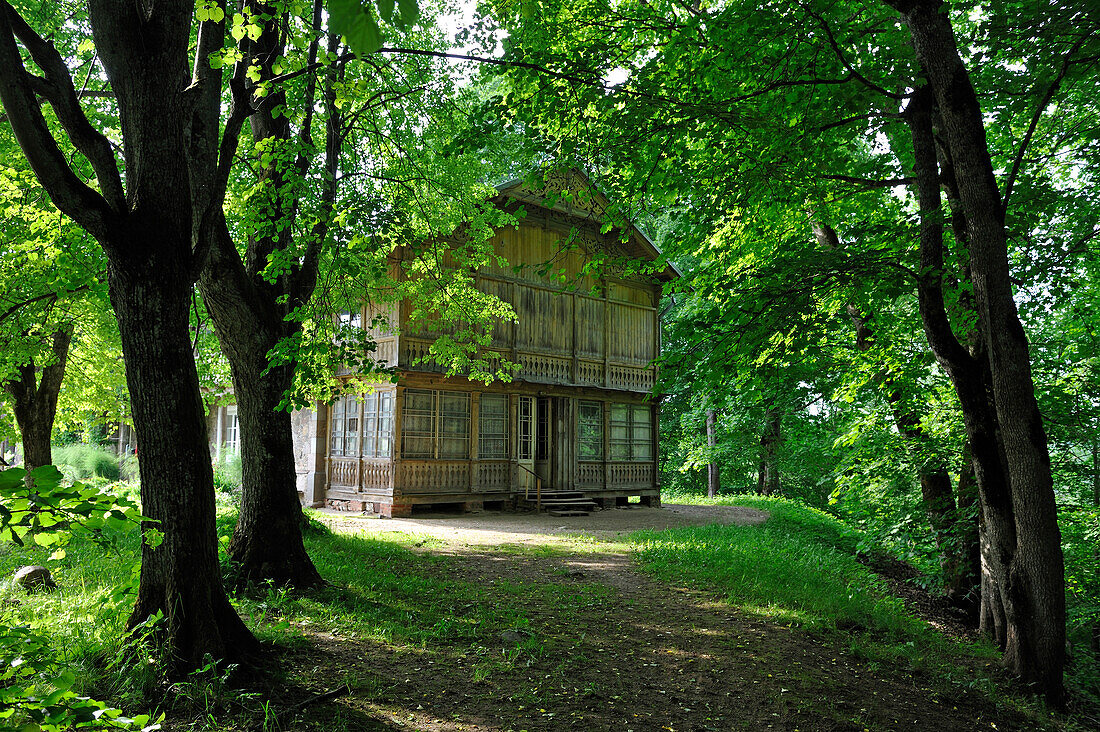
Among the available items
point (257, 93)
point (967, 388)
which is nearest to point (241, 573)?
point (257, 93)

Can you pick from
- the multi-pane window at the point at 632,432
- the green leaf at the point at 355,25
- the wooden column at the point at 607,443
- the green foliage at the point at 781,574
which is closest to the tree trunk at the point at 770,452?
the multi-pane window at the point at 632,432

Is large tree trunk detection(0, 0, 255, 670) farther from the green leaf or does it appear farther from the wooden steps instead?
the wooden steps

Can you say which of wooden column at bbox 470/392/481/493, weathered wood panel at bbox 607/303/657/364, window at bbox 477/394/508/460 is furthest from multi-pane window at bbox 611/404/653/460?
wooden column at bbox 470/392/481/493

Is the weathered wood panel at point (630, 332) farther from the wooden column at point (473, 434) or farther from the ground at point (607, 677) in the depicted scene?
the ground at point (607, 677)

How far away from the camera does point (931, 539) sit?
32.2 feet

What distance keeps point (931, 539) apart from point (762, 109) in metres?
6.67

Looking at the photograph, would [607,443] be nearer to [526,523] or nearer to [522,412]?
[522,412]

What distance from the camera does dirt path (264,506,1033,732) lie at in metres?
4.62

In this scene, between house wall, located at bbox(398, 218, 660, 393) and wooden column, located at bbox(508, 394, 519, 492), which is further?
wooden column, located at bbox(508, 394, 519, 492)

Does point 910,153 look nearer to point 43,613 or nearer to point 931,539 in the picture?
point 931,539

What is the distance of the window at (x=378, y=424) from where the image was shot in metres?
16.4

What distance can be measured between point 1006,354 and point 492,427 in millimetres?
13272

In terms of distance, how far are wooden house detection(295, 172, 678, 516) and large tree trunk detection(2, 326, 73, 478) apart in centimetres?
595

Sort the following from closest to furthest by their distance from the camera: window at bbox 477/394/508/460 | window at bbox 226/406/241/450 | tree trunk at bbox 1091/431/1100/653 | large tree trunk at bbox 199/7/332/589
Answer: large tree trunk at bbox 199/7/332/589 < tree trunk at bbox 1091/431/1100/653 < window at bbox 477/394/508/460 < window at bbox 226/406/241/450
